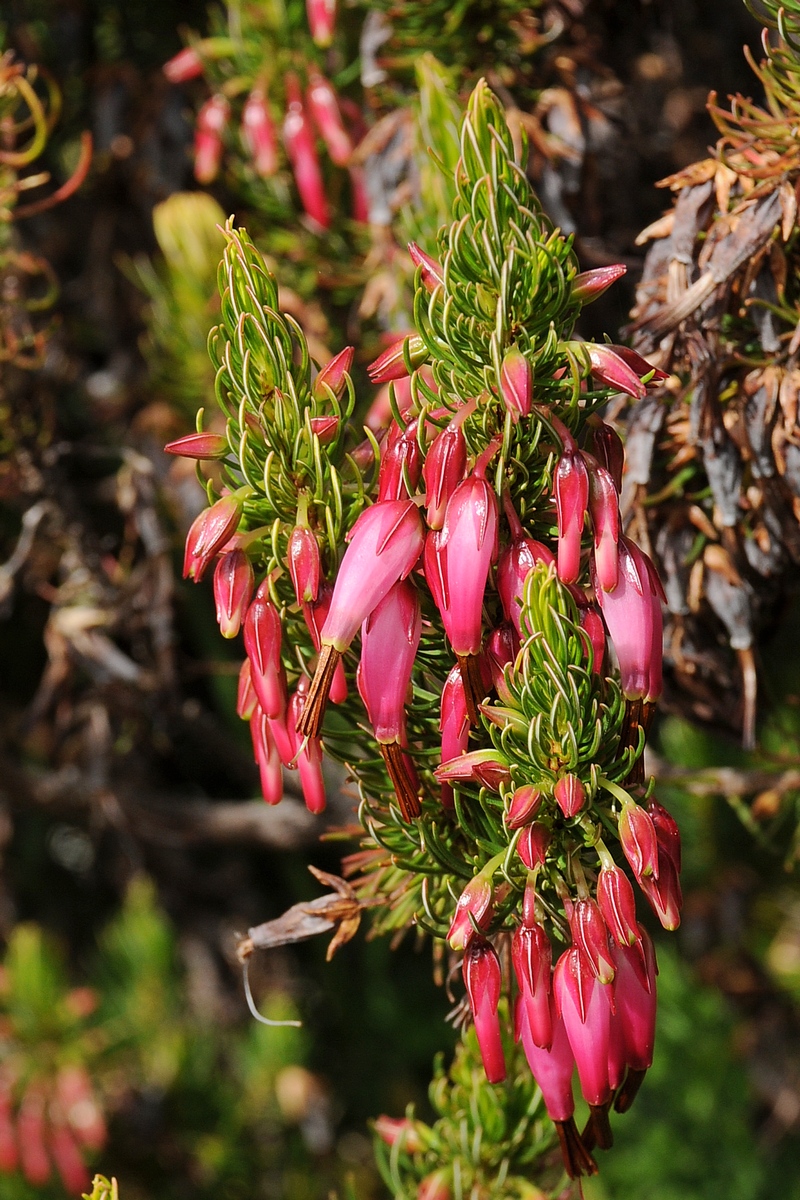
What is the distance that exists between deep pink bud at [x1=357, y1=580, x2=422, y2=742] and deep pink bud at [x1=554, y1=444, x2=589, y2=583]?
7cm

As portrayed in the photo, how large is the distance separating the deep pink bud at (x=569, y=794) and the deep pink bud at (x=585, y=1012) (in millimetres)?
68

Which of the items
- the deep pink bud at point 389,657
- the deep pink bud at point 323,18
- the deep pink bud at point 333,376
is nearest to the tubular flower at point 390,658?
the deep pink bud at point 389,657

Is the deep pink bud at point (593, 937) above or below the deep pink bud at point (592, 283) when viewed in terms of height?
below

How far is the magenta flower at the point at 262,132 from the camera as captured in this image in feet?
3.61

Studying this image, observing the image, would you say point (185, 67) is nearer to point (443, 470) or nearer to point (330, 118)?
point (330, 118)

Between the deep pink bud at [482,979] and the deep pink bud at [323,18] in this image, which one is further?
the deep pink bud at [323,18]

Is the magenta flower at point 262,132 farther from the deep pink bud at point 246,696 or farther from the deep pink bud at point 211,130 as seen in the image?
the deep pink bud at point 246,696

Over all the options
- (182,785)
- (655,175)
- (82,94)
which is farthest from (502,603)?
(182,785)

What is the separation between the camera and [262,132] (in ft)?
3.61

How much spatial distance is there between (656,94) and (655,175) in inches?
4.7

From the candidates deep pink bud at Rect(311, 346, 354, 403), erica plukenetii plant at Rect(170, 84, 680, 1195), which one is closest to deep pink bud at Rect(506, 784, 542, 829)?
erica plukenetii plant at Rect(170, 84, 680, 1195)

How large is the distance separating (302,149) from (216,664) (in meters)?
0.55

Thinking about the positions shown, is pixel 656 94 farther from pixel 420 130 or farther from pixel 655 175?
pixel 420 130

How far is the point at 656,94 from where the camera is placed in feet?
4.46
